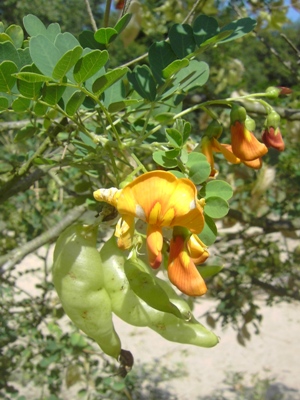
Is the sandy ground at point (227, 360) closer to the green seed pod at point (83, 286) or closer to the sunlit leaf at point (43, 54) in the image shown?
the green seed pod at point (83, 286)

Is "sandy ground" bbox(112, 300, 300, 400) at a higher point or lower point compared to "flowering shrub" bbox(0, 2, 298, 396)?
lower

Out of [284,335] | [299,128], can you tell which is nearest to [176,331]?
[299,128]

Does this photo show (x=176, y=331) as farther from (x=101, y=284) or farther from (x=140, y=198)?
(x=140, y=198)

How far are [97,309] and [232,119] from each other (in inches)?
11.8

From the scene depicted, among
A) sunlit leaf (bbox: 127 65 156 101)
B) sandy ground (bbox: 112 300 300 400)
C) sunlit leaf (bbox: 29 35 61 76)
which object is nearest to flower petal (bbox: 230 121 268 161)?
sunlit leaf (bbox: 127 65 156 101)

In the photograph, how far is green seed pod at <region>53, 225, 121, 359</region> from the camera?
0.63 m

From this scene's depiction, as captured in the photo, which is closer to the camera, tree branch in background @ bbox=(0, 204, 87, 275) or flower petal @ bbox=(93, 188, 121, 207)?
flower petal @ bbox=(93, 188, 121, 207)

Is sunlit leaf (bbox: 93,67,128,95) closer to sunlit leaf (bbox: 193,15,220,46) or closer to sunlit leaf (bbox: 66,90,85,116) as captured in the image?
sunlit leaf (bbox: 66,90,85,116)

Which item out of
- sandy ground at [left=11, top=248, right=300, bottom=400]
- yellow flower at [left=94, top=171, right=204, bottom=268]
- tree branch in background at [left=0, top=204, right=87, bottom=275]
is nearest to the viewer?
yellow flower at [left=94, top=171, right=204, bottom=268]

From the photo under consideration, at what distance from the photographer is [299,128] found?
6.21ft

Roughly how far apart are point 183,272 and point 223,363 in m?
3.95

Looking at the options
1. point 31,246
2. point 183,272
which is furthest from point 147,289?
point 31,246

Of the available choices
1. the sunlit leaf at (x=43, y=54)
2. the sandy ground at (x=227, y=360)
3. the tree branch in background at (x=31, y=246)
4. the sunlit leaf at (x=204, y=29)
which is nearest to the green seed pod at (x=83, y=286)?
the sunlit leaf at (x=43, y=54)

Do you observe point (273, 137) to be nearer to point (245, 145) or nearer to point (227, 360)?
point (245, 145)
